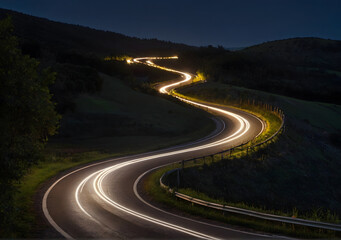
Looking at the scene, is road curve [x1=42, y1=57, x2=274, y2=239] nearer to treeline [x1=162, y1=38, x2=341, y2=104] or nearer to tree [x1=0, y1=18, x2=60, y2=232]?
tree [x1=0, y1=18, x2=60, y2=232]

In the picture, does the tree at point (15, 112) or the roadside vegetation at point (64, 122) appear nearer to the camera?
the tree at point (15, 112)

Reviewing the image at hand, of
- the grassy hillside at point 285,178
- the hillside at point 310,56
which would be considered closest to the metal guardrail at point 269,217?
the grassy hillside at point 285,178

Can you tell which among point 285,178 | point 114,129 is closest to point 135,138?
point 114,129

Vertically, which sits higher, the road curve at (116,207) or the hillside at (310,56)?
the hillside at (310,56)

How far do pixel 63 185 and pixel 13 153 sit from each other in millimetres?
9718

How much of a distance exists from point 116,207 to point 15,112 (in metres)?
6.30

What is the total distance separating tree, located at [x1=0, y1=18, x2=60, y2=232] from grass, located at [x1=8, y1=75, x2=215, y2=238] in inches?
288

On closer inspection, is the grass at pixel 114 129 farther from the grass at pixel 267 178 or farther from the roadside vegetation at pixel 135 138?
the grass at pixel 267 178

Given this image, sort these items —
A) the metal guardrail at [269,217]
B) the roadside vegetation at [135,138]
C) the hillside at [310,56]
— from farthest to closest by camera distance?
the hillside at [310,56]
the roadside vegetation at [135,138]
the metal guardrail at [269,217]

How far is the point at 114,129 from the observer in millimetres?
44344

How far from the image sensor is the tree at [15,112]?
12.6 metres

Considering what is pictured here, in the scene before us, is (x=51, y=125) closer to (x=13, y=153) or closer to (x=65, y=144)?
(x=13, y=153)

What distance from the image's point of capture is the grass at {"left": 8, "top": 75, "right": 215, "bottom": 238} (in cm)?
3086

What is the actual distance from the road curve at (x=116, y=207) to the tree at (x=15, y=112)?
256cm
